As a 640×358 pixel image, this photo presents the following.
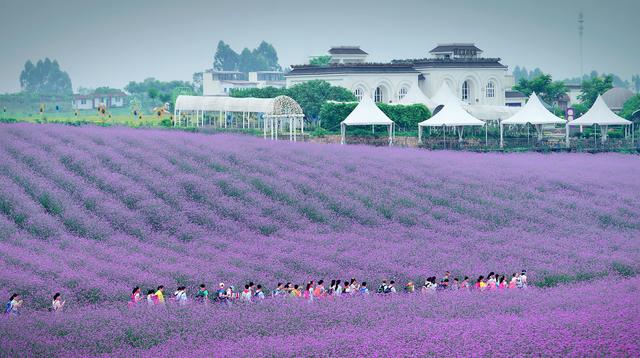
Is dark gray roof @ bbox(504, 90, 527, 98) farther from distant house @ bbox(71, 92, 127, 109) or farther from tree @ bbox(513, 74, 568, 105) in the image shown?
distant house @ bbox(71, 92, 127, 109)

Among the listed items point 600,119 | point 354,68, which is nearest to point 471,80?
point 354,68

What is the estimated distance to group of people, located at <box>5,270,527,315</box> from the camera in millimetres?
25547

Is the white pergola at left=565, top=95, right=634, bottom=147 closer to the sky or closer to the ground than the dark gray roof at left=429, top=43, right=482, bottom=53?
closer to the ground

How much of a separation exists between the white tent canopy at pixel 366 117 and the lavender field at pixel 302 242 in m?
8.26

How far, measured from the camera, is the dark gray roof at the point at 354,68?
87.8m

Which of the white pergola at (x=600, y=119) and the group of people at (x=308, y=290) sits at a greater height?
the white pergola at (x=600, y=119)

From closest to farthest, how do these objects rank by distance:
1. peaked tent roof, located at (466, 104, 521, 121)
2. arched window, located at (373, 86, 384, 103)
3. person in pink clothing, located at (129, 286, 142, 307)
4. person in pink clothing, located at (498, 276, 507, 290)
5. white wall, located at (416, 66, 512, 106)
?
person in pink clothing, located at (129, 286, 142, 307) < person in pink clothing, located at (498, 276, 507, 290) < peaked tent roof, located at (466, 104, 521, 121) < arched window, located at (373, 86, 384, 103) < white wall, located at (416, 66, 512, 106)

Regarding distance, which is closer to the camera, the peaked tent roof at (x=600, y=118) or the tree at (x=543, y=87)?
the peaked tent roof at (x=600, y=118)

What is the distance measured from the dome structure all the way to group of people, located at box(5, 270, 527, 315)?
95261 mm

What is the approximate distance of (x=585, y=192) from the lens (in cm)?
4719

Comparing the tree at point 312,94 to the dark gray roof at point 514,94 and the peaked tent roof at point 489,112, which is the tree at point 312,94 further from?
the dark gray roof at point 514,94

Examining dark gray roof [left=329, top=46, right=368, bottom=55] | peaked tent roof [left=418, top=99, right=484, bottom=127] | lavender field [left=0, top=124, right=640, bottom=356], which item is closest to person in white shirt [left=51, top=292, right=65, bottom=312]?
lavender field [left=0, top=124, right=640, bottom=356]

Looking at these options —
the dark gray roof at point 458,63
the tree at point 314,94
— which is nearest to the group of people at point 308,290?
the tree at point 314,94

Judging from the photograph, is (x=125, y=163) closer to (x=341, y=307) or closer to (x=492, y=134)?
(x=341, y=307)
